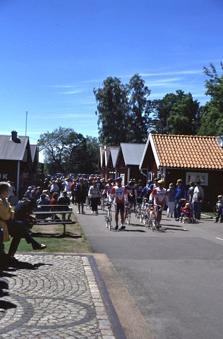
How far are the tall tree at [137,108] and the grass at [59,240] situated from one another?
63535 millimetres

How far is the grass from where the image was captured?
12914mm

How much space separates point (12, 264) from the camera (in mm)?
10344

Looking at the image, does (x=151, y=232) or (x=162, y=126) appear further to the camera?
(x=162, y=126)

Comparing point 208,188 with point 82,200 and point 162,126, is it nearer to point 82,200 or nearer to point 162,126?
point 82,200

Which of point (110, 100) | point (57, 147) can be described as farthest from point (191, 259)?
point (57, 147)

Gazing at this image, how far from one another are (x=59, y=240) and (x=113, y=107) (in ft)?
216

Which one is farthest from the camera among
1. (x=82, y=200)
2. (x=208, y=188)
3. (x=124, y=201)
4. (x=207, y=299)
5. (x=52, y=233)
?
(x=208, y=188)

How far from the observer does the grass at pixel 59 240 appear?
12914 mm

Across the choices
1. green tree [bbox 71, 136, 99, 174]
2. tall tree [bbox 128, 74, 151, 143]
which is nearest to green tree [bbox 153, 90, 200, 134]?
tall tree [bbox 128, 74, 151, 143]

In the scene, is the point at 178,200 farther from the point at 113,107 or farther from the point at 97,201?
the point at 113,107

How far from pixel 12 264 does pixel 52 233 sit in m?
6.16

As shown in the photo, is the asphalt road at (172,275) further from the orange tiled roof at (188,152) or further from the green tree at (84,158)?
the green tree at (84,158)

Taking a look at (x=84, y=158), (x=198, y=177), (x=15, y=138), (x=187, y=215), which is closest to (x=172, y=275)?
(x=187, y=215)

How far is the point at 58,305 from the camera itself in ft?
24.1
